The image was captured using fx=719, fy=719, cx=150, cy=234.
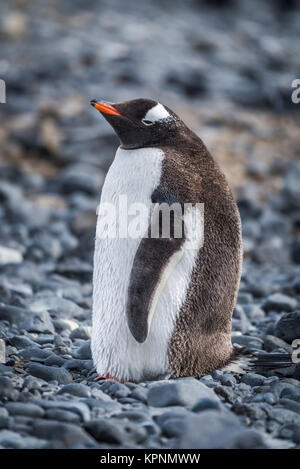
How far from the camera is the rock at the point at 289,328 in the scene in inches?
171

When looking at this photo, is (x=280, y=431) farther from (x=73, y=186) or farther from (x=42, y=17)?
(x=42, y=17)

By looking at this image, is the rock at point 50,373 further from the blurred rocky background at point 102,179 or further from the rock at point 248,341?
the rock at point 248,341

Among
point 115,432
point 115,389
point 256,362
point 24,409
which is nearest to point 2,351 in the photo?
point 115,389

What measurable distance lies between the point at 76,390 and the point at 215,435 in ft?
2.61

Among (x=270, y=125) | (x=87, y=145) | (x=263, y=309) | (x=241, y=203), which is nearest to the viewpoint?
(x=263, y=309)

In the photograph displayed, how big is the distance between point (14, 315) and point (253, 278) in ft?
9.04

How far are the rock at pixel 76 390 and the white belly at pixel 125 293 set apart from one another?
1.02ft

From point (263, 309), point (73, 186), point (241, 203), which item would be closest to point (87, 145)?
point (73, 186)

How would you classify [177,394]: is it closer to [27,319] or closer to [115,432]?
[115,432]

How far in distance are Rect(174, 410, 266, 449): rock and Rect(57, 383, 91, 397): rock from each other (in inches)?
23.2

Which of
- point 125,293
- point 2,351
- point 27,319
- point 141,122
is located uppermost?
point 141,122

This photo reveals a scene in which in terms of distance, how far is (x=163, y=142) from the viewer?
358cm

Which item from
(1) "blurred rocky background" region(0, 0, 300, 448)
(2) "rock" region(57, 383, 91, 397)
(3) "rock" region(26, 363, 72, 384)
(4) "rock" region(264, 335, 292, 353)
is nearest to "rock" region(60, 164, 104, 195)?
(1) "blurred rocky background" region(0, 0, 300, 448)

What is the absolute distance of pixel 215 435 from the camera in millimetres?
2662
